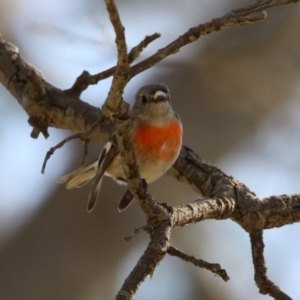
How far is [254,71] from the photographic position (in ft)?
20.3

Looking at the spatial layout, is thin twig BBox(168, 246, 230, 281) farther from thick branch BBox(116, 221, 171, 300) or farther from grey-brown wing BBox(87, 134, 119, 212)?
grey-brown wing BBox(87, 134, 119, 212)

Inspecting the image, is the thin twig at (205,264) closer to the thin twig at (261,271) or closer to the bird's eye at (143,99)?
the thin twig at (261,271)

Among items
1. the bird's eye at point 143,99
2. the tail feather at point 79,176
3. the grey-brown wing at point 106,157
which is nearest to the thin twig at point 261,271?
the grey-brown wing at point 106,157

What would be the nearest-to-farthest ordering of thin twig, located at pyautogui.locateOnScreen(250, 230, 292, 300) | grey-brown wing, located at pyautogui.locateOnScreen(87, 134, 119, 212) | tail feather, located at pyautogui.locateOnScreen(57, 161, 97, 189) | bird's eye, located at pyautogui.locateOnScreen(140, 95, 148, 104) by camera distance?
thin twig, located at pyautogui.locateOnScreen(250, 230, 292, 300) → grey-brown wing, located at pyautogui.locateOnScreen(87, 134, 119, 212) → bird's eye, located at pyautogui.locateOnScreen(140, 95, 148, 104) → tail feather, located at pyautogui.locateOnScreen(57, 161, 97, 189)

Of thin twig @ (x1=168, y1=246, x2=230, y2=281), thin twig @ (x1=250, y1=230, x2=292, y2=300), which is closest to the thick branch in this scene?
thin twig @ (x1=168, y1=246, x2=230, y2=281)

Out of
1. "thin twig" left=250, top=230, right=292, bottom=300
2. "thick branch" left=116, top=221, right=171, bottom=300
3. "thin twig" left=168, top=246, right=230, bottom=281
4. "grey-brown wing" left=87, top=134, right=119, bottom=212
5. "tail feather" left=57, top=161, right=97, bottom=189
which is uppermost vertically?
"tail feather" left=57, top=161, right=97, bottom=189

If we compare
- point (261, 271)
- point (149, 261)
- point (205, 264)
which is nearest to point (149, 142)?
point (261, 271)

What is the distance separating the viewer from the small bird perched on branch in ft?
13.9

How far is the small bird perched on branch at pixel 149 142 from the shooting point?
425 centimetres

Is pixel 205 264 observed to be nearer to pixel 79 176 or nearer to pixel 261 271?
pixel 261 271

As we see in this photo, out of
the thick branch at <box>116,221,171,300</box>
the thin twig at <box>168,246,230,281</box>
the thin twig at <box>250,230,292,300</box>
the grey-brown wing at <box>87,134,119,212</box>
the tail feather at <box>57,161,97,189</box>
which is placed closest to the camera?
the thick branch at <box>116,221,171,300</box>

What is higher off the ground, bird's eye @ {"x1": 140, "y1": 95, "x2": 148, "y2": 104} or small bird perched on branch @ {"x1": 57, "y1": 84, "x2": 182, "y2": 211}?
bird's eye @ {"x1": 140, "y1": 95, "x2": 148, "y2": 104}

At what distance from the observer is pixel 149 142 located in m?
4.33

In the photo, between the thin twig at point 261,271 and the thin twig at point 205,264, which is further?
the thin twig at point 261,271
